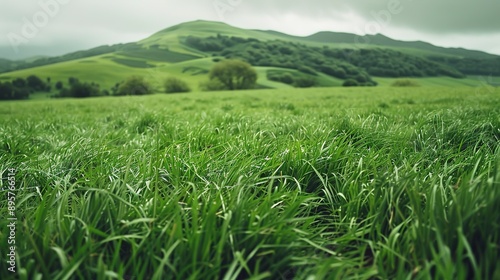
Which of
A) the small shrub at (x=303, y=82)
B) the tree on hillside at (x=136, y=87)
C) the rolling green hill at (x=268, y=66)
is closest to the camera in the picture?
the tree on hillside at (x=136, y=87)

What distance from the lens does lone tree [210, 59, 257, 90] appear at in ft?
277

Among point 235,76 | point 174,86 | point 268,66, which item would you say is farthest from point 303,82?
point 174,86

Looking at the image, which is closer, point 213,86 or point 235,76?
point 213,86

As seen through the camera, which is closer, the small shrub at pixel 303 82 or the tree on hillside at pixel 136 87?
the tree on hillside at pixel 136 87

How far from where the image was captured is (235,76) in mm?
85812

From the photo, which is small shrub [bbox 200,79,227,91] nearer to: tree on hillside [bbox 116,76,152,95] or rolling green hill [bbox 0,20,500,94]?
rolling green hill [bbox 0,20,500,94]

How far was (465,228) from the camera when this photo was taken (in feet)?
5.20

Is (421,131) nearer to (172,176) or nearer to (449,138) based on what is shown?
(449,138)

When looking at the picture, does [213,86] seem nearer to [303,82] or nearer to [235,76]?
[235,76]

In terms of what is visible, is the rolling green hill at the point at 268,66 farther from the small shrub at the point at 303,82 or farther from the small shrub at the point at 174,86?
the small shrub at the point at 303,82

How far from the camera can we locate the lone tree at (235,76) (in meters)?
84.5

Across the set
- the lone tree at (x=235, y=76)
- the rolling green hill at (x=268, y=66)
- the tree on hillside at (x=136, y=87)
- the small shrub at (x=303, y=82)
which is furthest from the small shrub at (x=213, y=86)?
the small shrub at (x=303, y=82)

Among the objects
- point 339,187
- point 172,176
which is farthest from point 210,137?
point 339,187


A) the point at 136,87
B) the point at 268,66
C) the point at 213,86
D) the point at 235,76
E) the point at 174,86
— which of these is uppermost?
the point at 268,66
